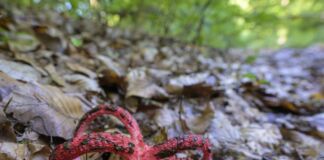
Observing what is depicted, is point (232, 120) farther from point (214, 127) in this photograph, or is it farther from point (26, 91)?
point (26, 91)

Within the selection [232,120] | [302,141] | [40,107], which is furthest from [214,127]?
[40,107]

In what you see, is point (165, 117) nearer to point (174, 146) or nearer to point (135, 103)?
point (135, 103)

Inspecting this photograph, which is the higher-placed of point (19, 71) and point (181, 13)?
point (181, 13)

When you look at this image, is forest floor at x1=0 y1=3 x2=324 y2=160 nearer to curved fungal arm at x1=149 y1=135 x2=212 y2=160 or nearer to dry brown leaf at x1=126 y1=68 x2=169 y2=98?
dry brown leaf at x1=126 y1=68 x2=169 y2=98

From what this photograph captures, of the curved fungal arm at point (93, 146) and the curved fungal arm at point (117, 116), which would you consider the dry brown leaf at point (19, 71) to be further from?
the curved fungal arm at point (93, 146)

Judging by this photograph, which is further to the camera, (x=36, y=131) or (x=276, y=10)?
(x=276, y=10)

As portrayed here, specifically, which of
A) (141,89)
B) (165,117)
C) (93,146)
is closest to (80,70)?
(141,89)

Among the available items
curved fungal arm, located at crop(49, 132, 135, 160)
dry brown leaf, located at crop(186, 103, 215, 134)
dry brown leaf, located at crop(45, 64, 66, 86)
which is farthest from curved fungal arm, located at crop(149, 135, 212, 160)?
dry brown leaf, located at crop(45, 64, 66, 86)
